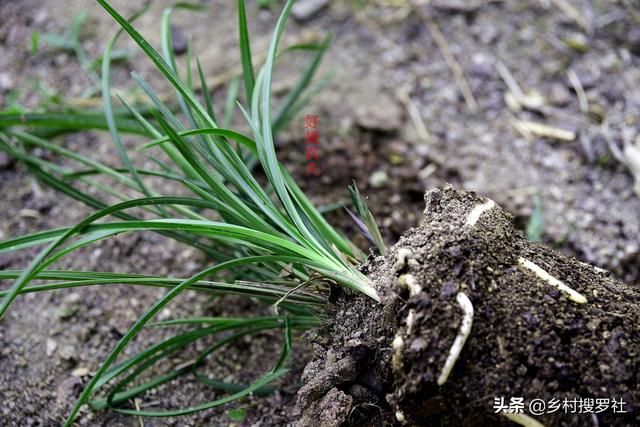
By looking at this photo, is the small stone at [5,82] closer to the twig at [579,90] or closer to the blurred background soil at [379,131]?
the blurred background soil at [379,131]

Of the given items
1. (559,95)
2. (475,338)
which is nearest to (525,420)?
(475,338)

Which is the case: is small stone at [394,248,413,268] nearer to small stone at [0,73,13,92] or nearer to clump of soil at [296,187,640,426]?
clump of soil at [296,187,640,426]

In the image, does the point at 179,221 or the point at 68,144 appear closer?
the point at 179,221

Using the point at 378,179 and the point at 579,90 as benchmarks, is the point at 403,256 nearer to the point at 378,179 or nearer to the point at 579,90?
the point at 378,179

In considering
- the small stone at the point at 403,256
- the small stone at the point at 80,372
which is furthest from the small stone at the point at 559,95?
the small stone at the point at 80,372

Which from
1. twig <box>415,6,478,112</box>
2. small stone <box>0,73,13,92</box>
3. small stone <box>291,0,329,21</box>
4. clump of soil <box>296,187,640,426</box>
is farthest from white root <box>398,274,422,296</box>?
small stone <box>0,73,13,92</box>

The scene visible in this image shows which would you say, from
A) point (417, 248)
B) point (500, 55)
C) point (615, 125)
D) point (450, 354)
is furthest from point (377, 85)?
point (450, 354)

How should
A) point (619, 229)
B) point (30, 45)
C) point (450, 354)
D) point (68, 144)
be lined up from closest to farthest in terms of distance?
point (450, 354) < point (619, 229) < point (68, 144) < point (30, 45)

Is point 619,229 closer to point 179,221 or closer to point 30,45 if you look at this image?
point 179,221
